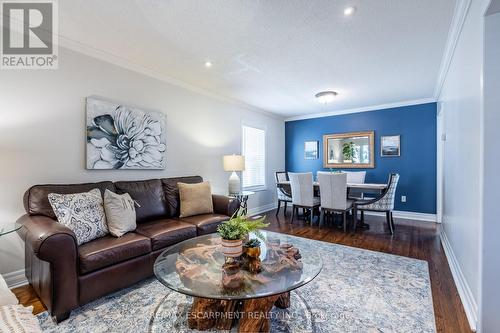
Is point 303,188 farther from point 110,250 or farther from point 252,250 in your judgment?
point 110,250

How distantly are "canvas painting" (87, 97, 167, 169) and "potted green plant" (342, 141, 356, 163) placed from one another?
415cm

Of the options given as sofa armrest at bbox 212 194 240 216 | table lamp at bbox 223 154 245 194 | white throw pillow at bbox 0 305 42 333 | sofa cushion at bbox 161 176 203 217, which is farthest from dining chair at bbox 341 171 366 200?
white throw pillow at bbox 0 305 42 333

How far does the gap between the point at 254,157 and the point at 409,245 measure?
3.35 meters

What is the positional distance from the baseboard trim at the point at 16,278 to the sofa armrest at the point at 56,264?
698 millimetres

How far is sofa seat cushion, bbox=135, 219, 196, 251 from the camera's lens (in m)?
2.35

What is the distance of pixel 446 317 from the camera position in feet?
5.87

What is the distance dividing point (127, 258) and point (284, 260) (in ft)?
4.55

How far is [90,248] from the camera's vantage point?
195cm

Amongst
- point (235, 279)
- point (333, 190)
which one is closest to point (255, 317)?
point (235, 279)

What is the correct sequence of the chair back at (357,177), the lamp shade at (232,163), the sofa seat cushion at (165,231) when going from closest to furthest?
the sofa seat cushion at (165,231) < the lamp shade at (232,163) < the chair back at (357,177)

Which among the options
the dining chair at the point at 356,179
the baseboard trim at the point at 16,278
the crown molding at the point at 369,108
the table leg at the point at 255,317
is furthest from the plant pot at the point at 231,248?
the crown molding at the point at 369,108

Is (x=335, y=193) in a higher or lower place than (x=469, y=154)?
lower

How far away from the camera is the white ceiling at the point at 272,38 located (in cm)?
207

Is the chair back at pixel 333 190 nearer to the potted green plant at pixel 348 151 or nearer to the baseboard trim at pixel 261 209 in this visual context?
the baseboard trim at pixel 261 209
